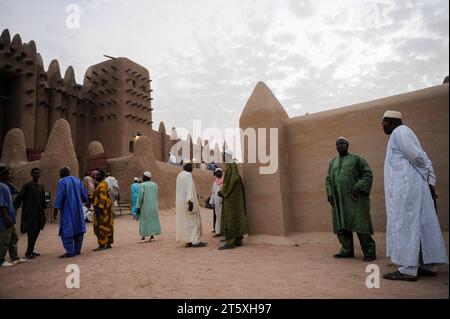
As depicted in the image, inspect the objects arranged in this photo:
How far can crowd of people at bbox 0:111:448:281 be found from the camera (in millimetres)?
3449

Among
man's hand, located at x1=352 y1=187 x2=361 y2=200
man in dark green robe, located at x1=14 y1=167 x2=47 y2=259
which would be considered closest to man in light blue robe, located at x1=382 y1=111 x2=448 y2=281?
man's hand, located at x1=352 y1=187 x2=361 y2=200

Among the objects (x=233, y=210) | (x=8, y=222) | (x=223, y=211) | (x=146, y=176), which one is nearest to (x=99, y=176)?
(x=146, y=176)

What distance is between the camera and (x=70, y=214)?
6.19m

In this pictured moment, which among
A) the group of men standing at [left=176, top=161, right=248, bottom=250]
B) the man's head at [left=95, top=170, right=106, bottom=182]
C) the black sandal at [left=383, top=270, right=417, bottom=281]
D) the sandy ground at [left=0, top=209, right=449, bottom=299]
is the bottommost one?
the sandy ground at [left=0, top=209, right=449, bottom=299]

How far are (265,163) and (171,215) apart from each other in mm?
10003

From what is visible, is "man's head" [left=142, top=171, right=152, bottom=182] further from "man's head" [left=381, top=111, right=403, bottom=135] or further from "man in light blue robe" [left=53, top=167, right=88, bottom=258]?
"man's head" [left=381, top=111, right=403, bottom=135]

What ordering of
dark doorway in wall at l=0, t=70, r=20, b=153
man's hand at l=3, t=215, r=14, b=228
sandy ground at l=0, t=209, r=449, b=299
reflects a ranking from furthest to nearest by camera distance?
Result: 1. dark doorway in wall at l=0, t=70, r=20, b=153
2. man's hand at l=3, t=215, r=14, b=228
3. sandy ground at l=0, t=209, r=449, b=299

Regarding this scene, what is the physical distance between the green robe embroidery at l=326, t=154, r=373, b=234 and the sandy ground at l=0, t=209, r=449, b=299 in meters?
0.51

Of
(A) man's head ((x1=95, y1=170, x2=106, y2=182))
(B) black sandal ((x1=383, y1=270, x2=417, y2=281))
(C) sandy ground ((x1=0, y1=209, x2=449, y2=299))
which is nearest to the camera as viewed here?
(C) sandy ground ((x1=0, y1=209, x2=449, y2=299))

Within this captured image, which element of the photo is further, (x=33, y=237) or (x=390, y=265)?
(x=33, y=237)
